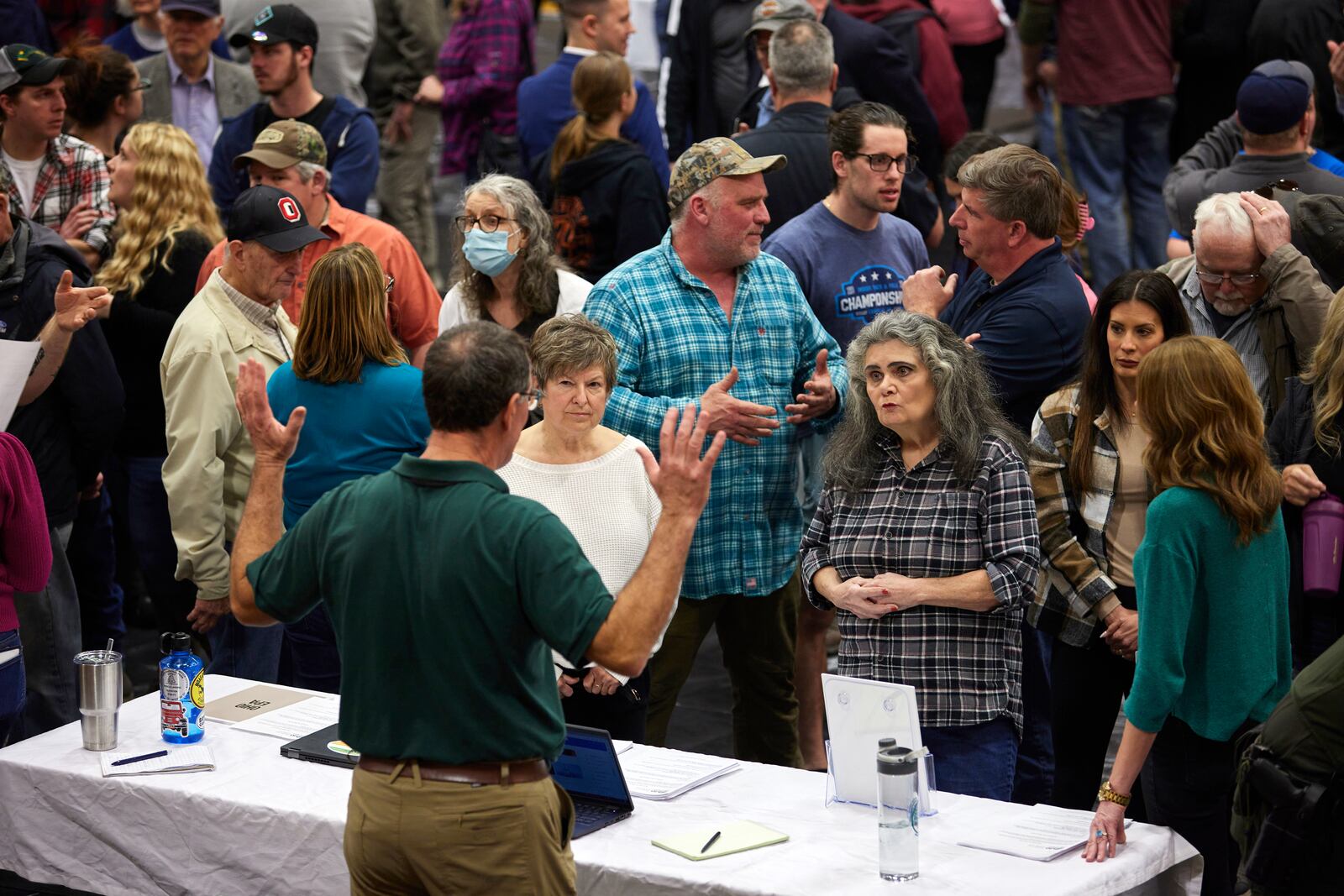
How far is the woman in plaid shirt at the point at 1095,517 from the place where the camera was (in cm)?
377

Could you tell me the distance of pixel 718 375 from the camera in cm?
438

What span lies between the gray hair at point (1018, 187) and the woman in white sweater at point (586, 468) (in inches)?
44.4

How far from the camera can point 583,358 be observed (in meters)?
3.80

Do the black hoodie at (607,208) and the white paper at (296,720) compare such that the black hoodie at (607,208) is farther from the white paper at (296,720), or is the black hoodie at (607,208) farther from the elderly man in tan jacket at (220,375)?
the white paper at (296,720)

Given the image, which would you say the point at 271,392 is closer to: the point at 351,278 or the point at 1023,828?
the point at 351,278

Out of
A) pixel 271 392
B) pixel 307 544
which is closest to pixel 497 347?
pixel 307 544

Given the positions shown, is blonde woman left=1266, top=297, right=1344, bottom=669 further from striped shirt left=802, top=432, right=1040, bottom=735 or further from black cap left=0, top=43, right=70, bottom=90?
black cap left=0, top=43, right=70, bottom=90

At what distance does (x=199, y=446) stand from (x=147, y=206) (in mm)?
1250

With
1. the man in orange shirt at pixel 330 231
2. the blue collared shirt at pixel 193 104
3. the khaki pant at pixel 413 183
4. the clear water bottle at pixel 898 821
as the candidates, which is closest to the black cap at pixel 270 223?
the man in orange shirt at pixel 330 231

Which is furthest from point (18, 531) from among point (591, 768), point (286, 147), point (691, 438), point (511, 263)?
point (286, 147)

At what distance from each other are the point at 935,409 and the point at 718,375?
0.88 meters

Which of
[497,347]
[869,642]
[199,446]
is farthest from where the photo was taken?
[199,446]

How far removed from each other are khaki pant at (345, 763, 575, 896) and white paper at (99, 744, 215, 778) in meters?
1.00

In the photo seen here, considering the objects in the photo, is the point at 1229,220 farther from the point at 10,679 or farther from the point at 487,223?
the point at 10,679
